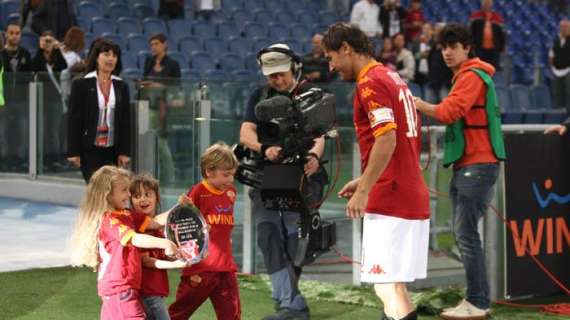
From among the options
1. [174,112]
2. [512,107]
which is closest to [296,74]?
[174,112]

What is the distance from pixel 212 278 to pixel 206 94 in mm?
4788

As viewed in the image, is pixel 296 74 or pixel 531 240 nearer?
pixel 296 74

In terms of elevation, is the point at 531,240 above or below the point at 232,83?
below

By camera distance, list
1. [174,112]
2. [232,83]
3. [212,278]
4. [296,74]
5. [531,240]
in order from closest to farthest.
A: [212,278], [296,74], [531,240], [174,112], [232,83]

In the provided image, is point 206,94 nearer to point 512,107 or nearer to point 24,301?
point 24,301

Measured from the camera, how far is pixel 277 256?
733cm

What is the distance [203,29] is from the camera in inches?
726

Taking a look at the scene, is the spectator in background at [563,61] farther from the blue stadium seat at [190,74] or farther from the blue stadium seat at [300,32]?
the blue stadium seat at [190,74]

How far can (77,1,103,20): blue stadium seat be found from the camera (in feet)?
55.9

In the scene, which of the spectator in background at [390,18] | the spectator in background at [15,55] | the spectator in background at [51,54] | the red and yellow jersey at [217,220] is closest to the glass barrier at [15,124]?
the spectator in background at [15,55]

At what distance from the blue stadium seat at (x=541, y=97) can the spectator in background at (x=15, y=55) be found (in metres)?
9.66

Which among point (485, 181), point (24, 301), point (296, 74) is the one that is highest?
point (296, 74)

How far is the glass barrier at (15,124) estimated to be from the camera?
520 inches

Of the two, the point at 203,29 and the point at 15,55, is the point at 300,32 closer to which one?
the point at 203,29
